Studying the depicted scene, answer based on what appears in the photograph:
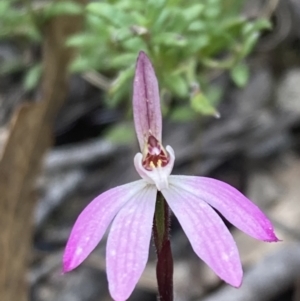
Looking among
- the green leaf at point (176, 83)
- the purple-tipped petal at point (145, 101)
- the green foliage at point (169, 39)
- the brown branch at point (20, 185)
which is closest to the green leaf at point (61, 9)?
the green foliage at point (169, 39)

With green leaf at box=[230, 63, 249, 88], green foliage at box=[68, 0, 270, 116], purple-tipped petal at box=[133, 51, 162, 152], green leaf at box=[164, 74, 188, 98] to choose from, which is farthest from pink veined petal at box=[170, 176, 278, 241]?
green leaf at box=[230, 63, 249, 88]

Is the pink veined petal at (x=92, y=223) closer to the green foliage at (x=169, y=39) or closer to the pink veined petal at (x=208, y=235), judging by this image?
the pink veined petal at (x=208, y=235)

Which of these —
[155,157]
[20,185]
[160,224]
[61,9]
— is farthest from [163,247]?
[61,9]

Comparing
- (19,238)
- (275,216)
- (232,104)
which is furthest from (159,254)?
(232,104)

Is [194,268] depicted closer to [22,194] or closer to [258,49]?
[22,194]

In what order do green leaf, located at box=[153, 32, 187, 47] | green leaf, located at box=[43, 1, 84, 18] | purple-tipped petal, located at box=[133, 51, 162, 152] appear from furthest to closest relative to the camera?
green leaf, located at box=[43, 1, 84, 18]
green leaf, located at box=[153, 32, 187, 47]
purple-tipped petal, located at box=[133, 51, 162, 152]

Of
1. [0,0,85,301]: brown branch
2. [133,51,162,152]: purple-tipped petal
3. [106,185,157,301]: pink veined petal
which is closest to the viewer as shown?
[106,185,157,301]: pink veined petal

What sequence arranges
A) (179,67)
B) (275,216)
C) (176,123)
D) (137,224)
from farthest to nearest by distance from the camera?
(176,123), (275,216), (179,67), (137,224)

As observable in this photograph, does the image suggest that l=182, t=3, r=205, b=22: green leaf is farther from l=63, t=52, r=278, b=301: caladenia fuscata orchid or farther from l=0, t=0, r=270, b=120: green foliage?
l=63, t=52, r=278, b=301: caladenia fuscata orchid
